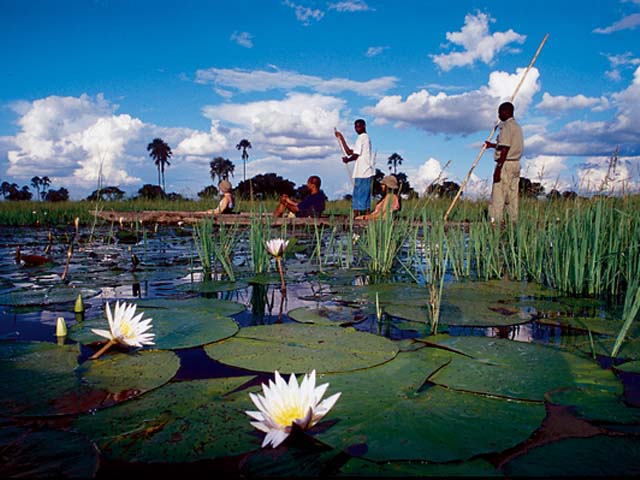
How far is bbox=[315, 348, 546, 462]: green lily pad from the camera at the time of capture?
984mm

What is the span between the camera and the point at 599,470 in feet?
2.97

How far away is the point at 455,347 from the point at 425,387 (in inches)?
15.7

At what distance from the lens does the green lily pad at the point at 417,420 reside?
0.98m

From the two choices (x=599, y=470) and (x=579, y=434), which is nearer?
(x=599, y=470)

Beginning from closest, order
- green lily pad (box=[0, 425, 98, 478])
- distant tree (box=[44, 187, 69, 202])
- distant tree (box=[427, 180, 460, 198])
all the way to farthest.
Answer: green lily pad (box=[0, 425, 98, 478])
distant tree (box=[427, 180, 460, 198])
distant tree (box=[44, 187, 69, 202])

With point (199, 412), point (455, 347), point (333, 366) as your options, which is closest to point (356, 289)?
point (455, 347)

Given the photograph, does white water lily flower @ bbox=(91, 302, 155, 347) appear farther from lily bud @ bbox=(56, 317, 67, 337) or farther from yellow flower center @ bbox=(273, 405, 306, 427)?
yellow flower center @ bbox=(273, 405, 306, 427)

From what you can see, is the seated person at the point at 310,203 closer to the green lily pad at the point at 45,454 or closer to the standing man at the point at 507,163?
the standing man at the point at 507,163

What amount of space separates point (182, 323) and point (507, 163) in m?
4.99

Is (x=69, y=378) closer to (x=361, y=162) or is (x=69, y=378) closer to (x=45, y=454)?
(x=45, y=454)

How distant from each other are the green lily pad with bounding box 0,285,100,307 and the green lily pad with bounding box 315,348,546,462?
6.25 feet

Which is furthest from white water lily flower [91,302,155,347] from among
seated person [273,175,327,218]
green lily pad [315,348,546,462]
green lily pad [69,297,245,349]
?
seated person [273,175,327,218]

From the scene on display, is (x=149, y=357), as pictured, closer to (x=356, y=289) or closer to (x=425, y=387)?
(x=425, y=387)

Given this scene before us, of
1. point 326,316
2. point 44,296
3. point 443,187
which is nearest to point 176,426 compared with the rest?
point 326,316
